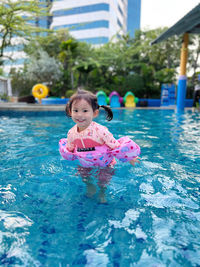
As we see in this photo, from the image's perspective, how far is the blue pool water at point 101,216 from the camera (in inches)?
57.3

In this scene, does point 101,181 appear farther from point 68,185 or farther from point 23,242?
point 23,242

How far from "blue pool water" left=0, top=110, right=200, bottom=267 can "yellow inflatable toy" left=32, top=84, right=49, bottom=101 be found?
14.2 m

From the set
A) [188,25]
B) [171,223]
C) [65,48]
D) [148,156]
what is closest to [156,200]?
[171,223]

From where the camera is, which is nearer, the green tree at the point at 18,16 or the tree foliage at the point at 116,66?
the green tree at the point at 18,16

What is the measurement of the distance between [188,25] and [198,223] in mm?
11017

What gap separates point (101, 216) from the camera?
191 centimetres

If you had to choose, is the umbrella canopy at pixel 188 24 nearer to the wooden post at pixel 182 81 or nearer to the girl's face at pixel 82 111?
the wooden post at pixel 182 81

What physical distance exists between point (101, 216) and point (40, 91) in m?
16.6

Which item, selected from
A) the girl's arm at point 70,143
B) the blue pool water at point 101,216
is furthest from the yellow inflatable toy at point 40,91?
the girl's arm at point 70,143

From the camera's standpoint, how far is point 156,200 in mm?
2199

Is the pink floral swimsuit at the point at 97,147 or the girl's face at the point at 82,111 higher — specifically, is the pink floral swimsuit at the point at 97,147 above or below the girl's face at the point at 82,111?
below

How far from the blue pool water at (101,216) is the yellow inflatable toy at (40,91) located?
14.2 m

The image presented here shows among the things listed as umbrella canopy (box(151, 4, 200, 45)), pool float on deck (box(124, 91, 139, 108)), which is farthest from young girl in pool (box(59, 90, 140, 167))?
pool float on deck (box(124, 91, 139, 108))

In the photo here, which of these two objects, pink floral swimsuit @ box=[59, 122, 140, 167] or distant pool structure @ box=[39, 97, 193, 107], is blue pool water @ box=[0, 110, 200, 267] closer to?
pink floral swimsuit @ box=[59, 122, 140, 167]
